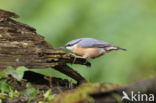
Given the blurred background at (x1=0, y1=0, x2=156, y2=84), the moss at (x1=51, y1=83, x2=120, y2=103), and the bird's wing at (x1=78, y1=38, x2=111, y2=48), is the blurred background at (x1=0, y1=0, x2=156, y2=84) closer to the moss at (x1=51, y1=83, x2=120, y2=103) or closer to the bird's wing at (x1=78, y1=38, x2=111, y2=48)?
the bird's wing at (x1=78, y1=38, x2=111, y2=48)

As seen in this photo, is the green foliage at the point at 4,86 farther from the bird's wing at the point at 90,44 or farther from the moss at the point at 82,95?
the bird's wing at the point at 90,44

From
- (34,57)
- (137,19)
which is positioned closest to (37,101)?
(34,57)

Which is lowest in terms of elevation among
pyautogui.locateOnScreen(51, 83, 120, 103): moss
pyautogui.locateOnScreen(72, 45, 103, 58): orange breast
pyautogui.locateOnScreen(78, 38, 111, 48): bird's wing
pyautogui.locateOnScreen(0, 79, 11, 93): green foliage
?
pyautogui.locateOnScreen(0, 79, 11, 93): green foliage

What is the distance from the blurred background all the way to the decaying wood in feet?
5.32

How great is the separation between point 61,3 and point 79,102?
4787mm

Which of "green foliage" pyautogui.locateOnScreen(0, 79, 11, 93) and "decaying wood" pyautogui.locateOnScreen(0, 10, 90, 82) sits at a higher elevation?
"decaying wood" pyautogui.locateOnScreen(0, 10, 90, 82)

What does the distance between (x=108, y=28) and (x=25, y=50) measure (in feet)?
8.95

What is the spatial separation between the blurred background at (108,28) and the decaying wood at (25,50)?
63.9 inches

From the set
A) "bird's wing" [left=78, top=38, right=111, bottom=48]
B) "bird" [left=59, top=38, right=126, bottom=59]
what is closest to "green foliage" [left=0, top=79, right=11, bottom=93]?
"bird" [left=59, top=38, right=126, bottom=59]

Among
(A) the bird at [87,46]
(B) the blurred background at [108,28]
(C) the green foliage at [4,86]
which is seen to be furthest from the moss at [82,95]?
(B) the blurred background at [108,28]

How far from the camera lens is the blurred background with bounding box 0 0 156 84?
5402mm

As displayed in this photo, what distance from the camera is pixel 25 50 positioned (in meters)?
3.53

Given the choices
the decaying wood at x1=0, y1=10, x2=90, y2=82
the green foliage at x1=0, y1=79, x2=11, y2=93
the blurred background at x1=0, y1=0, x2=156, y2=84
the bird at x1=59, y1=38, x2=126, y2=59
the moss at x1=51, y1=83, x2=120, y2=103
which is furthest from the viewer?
the blurred background at x1=0, y1=0, x2=156, y2=84

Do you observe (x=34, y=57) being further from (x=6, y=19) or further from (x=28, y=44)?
(x=6, y=19)
